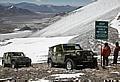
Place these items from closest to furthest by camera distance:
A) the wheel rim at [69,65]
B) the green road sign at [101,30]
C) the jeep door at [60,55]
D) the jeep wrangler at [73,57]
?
the jeep wrangler at [73,57], the wheel rim at [69,65], the green road sign at [101,30], the jeep door at [60,55]

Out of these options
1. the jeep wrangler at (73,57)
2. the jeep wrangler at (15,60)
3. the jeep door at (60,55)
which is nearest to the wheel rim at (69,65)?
the jeep wrangler at (73,57)

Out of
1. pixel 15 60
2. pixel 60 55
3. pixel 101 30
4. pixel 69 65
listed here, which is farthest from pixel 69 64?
pixel 15 60

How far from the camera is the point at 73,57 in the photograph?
20453 millimetres

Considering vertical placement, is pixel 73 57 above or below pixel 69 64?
above

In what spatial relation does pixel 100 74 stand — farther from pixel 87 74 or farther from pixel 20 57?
pixel 20 57

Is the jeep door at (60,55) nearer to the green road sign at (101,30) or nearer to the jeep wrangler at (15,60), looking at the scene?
the green road sign at (101,30)

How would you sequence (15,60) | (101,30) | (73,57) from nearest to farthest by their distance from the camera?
(73,57), (101,30), (15,60)

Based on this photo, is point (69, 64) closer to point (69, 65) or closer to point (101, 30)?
point (69, 65)

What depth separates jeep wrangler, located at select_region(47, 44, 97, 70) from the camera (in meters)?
20.3

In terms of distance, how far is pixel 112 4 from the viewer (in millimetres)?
88062

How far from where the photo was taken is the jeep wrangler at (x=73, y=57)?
2031 centimetres

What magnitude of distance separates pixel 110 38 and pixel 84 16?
45.9 meters

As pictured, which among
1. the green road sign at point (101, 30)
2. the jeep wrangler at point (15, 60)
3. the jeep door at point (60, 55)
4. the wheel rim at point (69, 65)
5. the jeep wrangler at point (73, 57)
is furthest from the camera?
the jeep wrangler at point (15, 60)

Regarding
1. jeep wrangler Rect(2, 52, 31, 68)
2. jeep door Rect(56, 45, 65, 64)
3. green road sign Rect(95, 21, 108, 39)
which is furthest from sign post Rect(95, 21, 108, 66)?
jeep wrangler Rect(2, 52, 31, 68)
